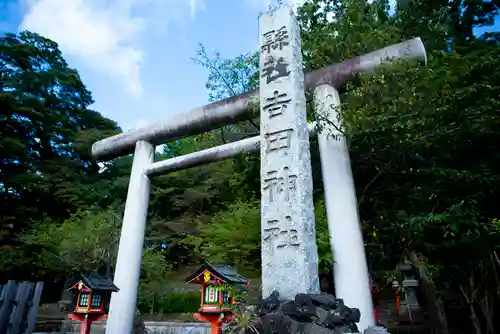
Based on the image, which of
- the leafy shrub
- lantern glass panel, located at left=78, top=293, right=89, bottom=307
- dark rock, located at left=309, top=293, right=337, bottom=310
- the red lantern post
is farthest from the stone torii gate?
the leafy shrub

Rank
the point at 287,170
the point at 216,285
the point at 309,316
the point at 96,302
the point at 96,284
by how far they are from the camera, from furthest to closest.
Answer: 1. the point at 96,302
2. the point at 96,284
3. the point at 216,285
4. the point at 287,170
5. the point at 309,316

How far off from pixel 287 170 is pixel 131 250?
329 cm

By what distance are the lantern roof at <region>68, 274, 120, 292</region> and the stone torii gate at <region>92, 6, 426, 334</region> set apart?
0.11m

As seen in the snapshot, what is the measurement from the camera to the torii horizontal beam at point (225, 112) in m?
5.05

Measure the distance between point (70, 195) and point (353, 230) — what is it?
15091 mm

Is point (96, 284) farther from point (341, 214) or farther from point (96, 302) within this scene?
point (341, 214)

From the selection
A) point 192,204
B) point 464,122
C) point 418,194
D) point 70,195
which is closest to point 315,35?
point 464,122

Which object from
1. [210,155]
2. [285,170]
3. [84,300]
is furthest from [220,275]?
[84,300]

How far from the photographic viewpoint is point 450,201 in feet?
20.5

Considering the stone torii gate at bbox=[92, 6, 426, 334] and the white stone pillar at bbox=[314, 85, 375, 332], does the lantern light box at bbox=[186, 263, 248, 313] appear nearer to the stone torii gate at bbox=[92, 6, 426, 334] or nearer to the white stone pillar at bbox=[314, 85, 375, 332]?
the stone torii gate at bbox=[92, 6, 426, 334]

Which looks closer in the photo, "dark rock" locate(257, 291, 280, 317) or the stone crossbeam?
"dark rock" locate(257, 291, 280, 317)

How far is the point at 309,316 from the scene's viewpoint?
10.8 feet

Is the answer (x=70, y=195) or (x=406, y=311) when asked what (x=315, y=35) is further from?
(x=70, y=195)

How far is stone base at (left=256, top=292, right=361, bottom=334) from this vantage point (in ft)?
10.5
